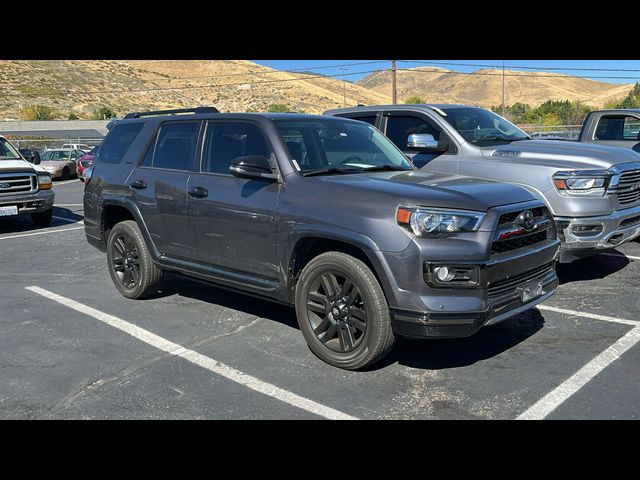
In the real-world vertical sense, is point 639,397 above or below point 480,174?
below

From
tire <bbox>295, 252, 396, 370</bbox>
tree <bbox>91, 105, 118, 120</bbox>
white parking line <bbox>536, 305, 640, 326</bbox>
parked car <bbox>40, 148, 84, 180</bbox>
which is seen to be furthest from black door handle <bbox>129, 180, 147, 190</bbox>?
tree <bbox>91, 105, 118, 120</bbox>

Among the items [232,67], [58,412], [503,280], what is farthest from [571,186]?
[232,67]

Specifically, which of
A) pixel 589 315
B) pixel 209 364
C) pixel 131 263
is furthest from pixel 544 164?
pixel 131 263

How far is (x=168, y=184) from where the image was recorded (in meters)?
5.66

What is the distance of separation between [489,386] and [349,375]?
3.16ft

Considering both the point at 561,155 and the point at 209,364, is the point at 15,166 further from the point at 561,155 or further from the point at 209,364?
the point at 561,155

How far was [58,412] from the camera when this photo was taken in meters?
3.78

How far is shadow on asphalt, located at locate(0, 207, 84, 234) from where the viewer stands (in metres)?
11.6

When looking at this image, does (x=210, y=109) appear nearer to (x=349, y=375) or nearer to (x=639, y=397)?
(x=349, y=375)

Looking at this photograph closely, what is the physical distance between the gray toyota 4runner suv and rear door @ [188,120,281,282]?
1 cm

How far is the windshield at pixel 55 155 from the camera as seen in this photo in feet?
87.8

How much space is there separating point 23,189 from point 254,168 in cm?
821

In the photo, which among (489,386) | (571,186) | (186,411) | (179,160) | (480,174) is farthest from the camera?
(480,174)

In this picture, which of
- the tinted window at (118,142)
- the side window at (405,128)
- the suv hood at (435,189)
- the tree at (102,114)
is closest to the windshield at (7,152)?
the tinted window at (118,142)
